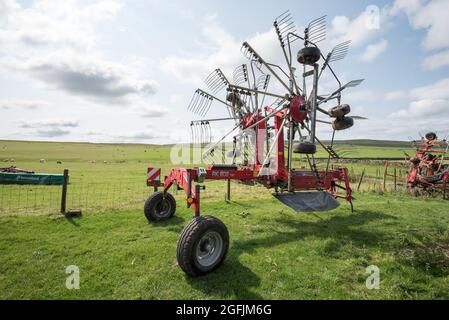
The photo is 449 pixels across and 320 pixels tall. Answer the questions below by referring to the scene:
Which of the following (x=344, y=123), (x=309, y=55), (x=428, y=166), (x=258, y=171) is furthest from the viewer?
(x=428, y=166)

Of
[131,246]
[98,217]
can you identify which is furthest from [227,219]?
[98,217]

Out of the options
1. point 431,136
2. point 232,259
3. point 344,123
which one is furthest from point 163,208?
point 431,136

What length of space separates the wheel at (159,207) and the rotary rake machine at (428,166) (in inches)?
711

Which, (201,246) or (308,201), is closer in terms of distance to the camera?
(201,246)

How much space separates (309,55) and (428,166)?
60.3ft

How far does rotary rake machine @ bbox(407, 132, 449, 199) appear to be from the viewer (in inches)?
739

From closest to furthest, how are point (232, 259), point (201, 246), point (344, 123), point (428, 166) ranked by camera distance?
point (201, 246) → point (232, 259) → point (344, 123) → point (428, 166)

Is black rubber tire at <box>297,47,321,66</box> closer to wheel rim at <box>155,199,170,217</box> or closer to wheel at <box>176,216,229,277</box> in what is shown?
wheel at <box>176,216,229,277</box>

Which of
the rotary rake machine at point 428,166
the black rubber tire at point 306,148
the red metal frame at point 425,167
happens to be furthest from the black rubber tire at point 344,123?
the red metal frame at point 425,167

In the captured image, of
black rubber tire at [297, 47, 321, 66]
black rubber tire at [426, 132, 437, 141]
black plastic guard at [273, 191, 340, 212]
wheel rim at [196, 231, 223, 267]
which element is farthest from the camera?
black rubber tire at [426, 132, 437, 141]

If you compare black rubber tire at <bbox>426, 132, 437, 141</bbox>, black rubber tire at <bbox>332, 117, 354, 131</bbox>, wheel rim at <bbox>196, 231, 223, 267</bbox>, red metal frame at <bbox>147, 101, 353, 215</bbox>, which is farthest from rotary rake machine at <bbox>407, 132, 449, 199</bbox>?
wheel rim at <bbox>196, 231, 223, 267</bbox>

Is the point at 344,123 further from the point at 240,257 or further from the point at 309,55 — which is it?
the point at 240,257

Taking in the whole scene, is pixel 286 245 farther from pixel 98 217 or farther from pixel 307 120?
pixel 98 217

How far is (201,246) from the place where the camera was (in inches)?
223
